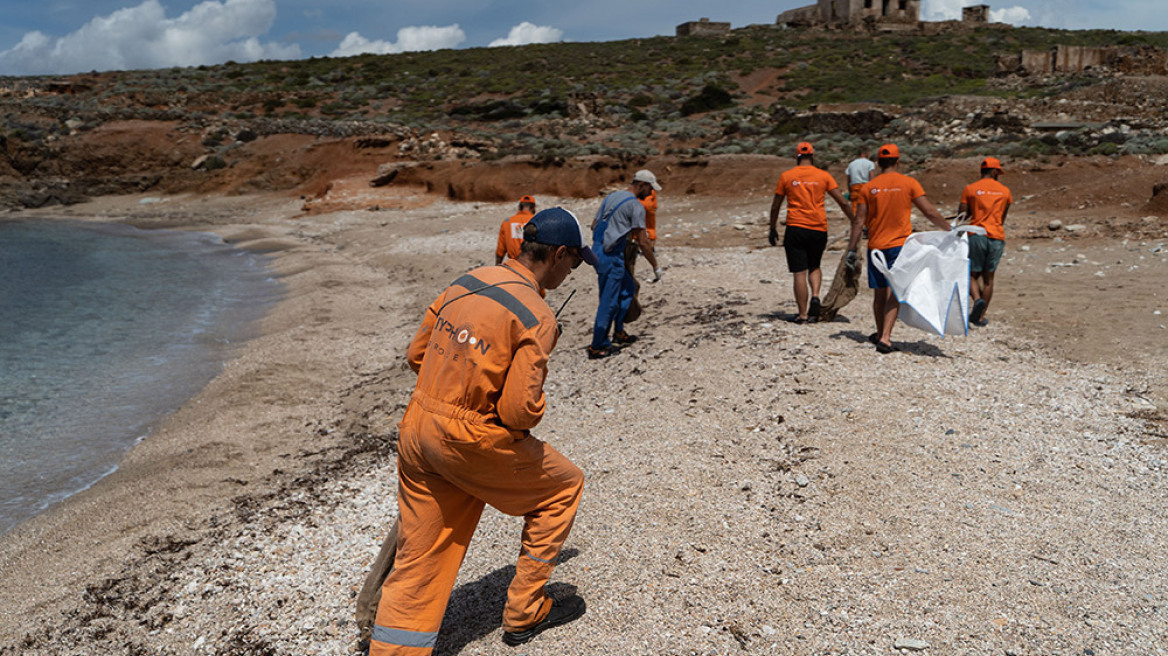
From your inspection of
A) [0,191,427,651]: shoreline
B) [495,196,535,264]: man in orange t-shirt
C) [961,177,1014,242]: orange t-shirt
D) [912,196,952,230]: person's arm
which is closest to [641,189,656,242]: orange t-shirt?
[495,196,535,264]: man in orange t-shirt

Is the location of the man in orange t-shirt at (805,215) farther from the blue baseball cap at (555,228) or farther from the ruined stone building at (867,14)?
the ruined stone building at (867,14)

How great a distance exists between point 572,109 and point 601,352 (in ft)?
106

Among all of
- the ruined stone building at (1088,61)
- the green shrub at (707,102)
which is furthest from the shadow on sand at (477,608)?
the ruined stone building at (1088,61)

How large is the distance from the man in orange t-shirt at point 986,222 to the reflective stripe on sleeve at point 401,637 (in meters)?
7.23

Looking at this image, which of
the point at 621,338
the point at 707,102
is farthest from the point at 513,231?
the point at 707,102

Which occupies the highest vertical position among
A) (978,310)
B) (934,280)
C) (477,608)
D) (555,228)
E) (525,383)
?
(555,228)

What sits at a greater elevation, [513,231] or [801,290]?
[513,231]

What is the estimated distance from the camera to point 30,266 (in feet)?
67.5

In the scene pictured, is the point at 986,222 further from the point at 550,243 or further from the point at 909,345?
the point at 550,243

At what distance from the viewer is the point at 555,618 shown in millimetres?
3486

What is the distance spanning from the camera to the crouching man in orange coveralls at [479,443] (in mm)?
2844

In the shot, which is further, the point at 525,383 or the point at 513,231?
the point at 513,231

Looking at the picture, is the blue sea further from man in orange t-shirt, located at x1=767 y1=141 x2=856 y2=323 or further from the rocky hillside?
the rocky hillside

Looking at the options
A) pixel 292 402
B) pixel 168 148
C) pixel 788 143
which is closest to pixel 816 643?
pixel 292 402
